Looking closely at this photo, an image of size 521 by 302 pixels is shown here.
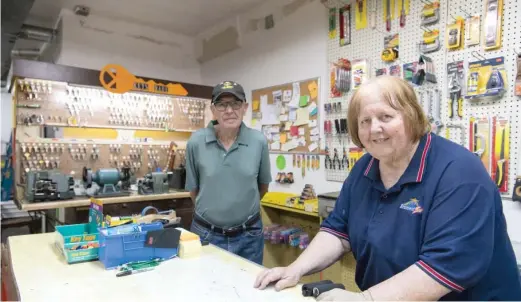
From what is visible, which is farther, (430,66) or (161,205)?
(161,205)

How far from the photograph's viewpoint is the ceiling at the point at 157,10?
167 inches

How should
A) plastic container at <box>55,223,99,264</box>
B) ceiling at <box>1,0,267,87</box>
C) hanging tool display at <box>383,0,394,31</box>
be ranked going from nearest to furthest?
plastic container at <box>55,223,99,264</box>
hanging tool display at <box>383,0,394,31</box>
ceiling at <box>1,0,267,87</box>

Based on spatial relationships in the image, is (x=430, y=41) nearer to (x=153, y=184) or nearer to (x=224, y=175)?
(x=224, y=175)

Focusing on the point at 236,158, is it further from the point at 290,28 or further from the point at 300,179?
the point at 290,28

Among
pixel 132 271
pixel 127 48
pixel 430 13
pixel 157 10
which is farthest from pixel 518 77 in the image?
pixel 127 48

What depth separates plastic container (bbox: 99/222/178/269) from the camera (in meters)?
1.43

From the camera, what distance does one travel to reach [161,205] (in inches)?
145

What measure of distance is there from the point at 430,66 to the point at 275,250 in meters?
2.22

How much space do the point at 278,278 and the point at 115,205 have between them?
254 centimetres

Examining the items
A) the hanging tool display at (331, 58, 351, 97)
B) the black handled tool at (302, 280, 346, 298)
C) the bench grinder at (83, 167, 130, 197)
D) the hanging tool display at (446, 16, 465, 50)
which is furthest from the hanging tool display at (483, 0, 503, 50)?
the bench grinder at (83, 167, 130, 197)

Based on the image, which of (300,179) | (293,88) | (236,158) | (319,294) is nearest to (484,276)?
(319,294)

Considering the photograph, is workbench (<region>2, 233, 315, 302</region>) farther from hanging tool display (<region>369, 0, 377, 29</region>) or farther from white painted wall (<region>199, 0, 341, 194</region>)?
hanging tool display (<region>369, 0, 377, 29</region>)

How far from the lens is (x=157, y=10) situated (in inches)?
176

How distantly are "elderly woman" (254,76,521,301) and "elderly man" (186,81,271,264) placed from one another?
0.84 m
